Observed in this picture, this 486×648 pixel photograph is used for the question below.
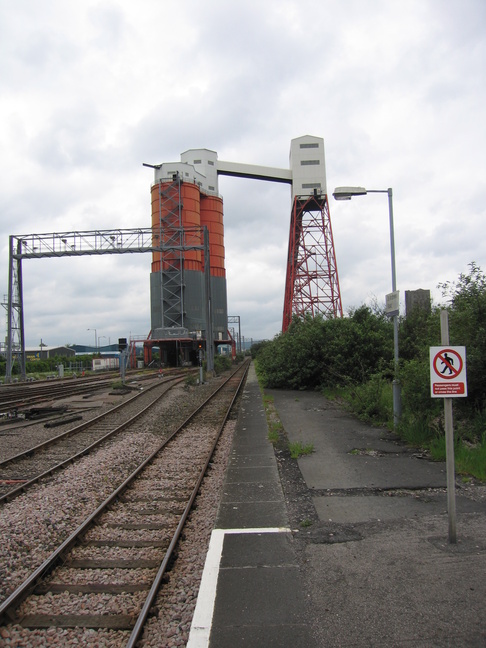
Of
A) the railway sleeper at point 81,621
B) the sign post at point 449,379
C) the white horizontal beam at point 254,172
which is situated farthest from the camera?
the white horizontal beam at point 254,172

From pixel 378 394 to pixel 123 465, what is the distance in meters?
6.67

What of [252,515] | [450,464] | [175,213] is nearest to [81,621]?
[252,515]

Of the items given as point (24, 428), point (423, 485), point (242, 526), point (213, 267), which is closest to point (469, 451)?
point (423, 485)

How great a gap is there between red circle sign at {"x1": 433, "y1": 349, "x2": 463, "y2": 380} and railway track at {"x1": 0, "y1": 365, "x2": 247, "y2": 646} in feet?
9.95

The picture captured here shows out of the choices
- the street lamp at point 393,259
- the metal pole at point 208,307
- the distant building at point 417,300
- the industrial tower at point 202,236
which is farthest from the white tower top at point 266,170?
the street lamp at point 393,259

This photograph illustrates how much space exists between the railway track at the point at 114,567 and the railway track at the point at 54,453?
167 cm

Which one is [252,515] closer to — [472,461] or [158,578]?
[158,578]

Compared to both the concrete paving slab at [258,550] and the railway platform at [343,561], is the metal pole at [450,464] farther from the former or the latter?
the concrete paving slab at [258,550]

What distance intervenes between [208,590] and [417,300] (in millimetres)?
12655

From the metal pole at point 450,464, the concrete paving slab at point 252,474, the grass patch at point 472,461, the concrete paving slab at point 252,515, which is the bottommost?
the concrete paving slab at point 252,474

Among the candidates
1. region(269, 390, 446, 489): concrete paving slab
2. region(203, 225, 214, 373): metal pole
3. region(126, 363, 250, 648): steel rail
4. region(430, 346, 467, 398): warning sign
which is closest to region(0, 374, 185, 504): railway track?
region(126, 363, 250, 648): steel rail

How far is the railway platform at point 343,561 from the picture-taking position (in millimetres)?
3283

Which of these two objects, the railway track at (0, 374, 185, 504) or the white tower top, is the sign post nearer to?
the railway track at (0, 374, 185, 504)

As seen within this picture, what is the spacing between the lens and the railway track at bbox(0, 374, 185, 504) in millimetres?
7500
